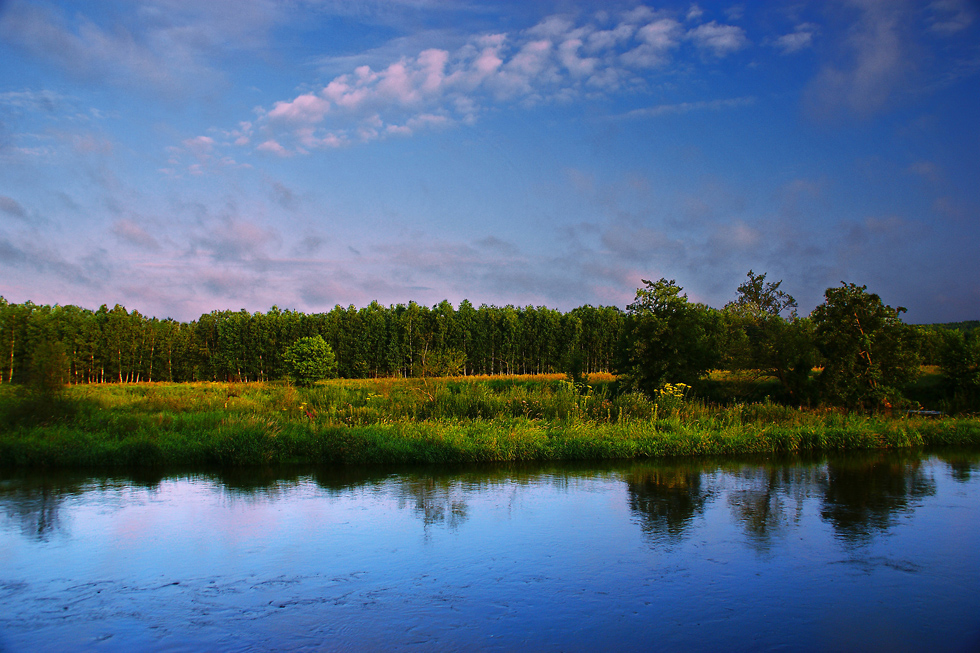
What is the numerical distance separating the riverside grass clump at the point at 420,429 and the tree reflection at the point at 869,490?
58.6 inches

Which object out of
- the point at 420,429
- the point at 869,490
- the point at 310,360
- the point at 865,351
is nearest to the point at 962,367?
the point at 865,351

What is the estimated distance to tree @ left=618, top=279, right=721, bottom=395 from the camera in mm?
20266

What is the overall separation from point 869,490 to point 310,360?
125 feet

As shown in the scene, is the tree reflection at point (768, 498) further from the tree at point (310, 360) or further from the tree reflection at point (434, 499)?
the tree at point (310, 360)

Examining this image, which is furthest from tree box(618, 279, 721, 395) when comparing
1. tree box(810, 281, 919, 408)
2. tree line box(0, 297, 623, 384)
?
tree line box(0, 297, 623, 384)

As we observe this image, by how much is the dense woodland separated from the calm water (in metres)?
8.90

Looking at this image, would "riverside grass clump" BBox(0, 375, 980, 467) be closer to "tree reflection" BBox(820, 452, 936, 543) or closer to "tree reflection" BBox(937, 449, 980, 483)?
"tree reflection" BBox(937, 449, 980, 483)

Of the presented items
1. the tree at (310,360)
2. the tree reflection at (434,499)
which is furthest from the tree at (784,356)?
the tree at (310,360)

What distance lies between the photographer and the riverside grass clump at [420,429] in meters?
12.3

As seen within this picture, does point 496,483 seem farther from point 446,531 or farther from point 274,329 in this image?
point 274,329

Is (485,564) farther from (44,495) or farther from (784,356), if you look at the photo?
(784,356)

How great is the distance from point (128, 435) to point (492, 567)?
34.8 ft

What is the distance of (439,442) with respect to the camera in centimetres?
1270

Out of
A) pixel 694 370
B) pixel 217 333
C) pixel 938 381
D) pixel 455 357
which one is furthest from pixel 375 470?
pixel 217 333
